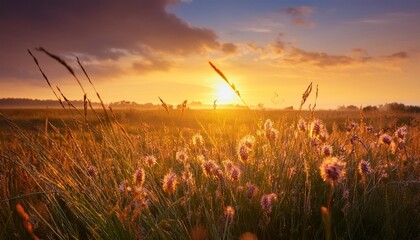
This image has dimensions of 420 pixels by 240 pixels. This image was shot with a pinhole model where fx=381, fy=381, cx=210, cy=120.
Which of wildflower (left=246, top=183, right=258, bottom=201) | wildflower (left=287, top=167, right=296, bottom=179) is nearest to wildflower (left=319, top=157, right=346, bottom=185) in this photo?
wildflower (left=246, top=183, right=258, bottom=201)

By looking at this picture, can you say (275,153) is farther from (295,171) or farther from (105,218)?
(105,218)

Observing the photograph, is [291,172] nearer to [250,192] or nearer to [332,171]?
[250,192]

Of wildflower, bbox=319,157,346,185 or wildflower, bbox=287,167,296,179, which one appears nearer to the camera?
wildflower, bbox=319,157,346,185

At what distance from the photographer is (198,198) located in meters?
3.30

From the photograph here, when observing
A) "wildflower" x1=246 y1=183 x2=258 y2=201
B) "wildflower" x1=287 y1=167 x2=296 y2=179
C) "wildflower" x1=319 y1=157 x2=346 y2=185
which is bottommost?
"wildflower" x1=246 y1=183 x2=258 y2=201

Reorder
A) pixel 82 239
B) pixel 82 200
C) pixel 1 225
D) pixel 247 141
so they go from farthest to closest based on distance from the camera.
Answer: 1. pixel 1 225
2. pixel 82 239
3. pixel 247 141
4. pixel 82 200

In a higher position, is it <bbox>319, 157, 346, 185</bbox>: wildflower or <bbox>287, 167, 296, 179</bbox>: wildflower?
<bbox>319, 157, 346, 185</bbox>: wildflower

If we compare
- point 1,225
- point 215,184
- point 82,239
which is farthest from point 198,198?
point 1,225

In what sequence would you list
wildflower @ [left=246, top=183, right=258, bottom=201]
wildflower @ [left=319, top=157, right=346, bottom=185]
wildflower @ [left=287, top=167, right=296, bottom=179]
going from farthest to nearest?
wildflower @ [left=287, top=167, right=296, bottom=179] < wildflower @ [left=246, top=183, right=258, bottom=201] < wildflower @ [left=319, top=157, right=346, bottom=185]

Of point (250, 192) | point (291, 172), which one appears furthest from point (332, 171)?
point (291, 172)

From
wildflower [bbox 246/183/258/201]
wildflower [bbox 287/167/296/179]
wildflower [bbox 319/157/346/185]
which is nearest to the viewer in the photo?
wildflower [bbox 319/157/346/185]

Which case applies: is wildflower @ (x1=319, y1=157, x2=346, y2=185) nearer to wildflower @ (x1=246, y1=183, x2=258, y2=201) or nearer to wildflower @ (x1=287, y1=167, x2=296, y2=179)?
wildflower @ (x1=246, y1=183, x2=258, y2=201)

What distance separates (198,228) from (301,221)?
0.83 metres

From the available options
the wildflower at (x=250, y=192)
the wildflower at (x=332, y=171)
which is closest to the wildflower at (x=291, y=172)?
the wildflower at (x=250, y=192)
